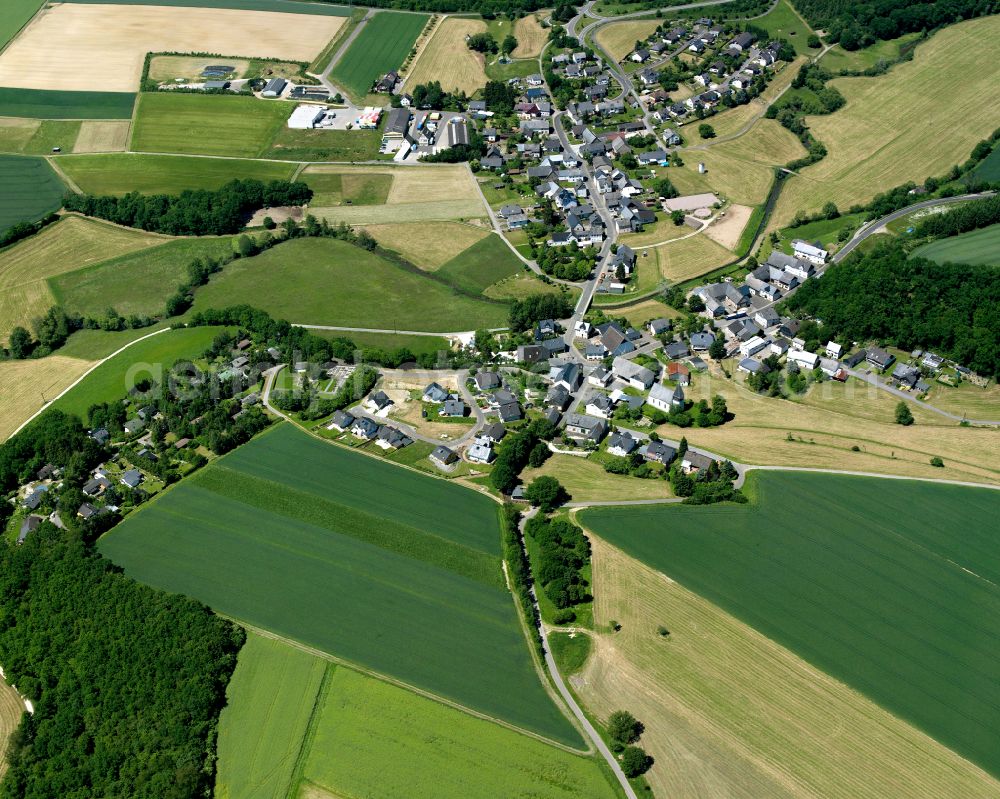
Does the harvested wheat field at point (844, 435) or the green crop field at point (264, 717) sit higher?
the harvested wheat field at point (844, 435)

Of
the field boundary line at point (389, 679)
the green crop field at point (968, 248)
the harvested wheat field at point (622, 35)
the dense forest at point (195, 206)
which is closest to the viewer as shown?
the field boundary line at point (389, 679)


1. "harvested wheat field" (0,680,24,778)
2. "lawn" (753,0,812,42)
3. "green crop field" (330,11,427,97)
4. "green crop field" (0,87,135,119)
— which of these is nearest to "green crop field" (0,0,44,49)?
"green crop field" (0,87,135,119)

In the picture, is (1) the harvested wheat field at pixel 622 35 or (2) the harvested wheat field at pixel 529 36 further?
(2) the harvested wheat field at pixel 529 36

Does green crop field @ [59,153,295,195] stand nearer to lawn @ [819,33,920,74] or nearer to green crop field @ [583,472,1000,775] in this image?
green crop field @ [583,472,1000,775]

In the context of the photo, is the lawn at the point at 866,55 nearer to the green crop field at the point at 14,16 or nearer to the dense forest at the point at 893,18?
the dense forest at the point at 893,18

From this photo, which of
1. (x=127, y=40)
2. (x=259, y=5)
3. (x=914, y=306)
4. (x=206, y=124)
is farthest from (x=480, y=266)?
(x=259, y=5)

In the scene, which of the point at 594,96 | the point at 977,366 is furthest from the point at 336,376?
the point at 594,96

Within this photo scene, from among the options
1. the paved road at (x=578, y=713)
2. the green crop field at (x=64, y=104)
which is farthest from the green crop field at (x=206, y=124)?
the paved road at (x=578, y=713)
